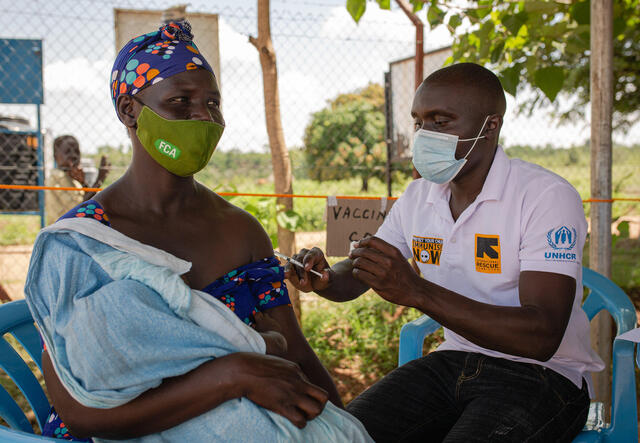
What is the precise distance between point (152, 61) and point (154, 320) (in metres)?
0.71

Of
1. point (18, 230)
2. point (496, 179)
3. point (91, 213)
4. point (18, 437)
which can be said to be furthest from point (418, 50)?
point (18, 230)

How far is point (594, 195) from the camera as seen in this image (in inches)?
112

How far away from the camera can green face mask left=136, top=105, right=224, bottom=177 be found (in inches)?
56.4

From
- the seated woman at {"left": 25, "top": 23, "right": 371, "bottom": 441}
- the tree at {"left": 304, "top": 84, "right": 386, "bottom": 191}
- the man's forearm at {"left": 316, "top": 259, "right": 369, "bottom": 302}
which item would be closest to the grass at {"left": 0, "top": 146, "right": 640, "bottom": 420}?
the man's forearm at {"left": 316, "top": 259, "right": 369, "bottom": 302}

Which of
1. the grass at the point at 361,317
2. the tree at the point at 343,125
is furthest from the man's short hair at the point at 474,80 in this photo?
the tree at the point at 343,125

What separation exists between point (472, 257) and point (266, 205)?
1998mm

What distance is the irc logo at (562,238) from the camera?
169 cm

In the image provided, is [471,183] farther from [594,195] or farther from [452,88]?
[594,195]

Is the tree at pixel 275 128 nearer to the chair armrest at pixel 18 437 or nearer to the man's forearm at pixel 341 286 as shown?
the man's forearm at pixel 341 286

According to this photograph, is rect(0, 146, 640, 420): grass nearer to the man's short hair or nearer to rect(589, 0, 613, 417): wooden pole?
rect(589, 0, 613, 417): wooden pole

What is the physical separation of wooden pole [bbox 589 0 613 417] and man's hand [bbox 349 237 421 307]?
67.0 inches

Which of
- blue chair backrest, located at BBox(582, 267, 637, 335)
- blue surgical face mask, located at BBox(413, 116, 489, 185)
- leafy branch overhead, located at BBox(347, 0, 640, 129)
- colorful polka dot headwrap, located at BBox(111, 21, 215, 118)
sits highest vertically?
leafy branch overhead, located at BBox(347, 0, 640, 129)

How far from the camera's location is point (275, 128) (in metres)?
3.54

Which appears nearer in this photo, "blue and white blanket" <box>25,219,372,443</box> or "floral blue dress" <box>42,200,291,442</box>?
"blue and white blanket" <box>25,219,372,443</box>
